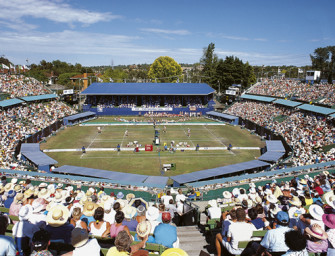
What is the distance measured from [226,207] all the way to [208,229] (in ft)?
6.63

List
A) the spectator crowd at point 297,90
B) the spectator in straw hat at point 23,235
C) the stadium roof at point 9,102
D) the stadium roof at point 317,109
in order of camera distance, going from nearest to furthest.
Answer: the spectator in straw hat at point 23,235, the stadium roof at point 317,109, the stadium roof at point 9,102, the spectator crowd at point 297,90

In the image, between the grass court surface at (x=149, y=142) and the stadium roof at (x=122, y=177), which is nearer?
the stadium roof at (x=122, y=177)

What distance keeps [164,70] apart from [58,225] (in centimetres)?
10086

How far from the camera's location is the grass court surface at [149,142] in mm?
29328

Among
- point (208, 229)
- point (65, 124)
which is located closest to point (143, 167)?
point (208, 229)

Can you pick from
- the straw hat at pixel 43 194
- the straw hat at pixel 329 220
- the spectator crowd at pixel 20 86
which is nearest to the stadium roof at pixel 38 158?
the straw hat at pixel 43 194

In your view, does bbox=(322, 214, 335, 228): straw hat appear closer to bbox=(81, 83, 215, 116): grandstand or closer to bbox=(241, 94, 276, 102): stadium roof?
bbox=(241, 94, 276, 102): stadium roof

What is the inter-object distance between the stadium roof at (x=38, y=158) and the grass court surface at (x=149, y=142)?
2.59 meters

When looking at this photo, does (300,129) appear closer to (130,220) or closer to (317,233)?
(317,233)

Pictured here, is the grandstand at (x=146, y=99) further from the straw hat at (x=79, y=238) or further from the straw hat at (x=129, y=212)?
the straw hat at (x=79, y=238)

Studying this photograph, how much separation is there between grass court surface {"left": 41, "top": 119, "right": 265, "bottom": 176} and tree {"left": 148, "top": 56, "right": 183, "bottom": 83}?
53.9 meters

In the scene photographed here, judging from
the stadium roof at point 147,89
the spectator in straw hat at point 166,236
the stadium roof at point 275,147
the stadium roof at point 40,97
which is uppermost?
the stadium roof at point 147,89

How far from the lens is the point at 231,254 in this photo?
6242 mm

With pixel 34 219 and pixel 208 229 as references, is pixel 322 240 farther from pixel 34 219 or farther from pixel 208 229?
pixel 34 219
